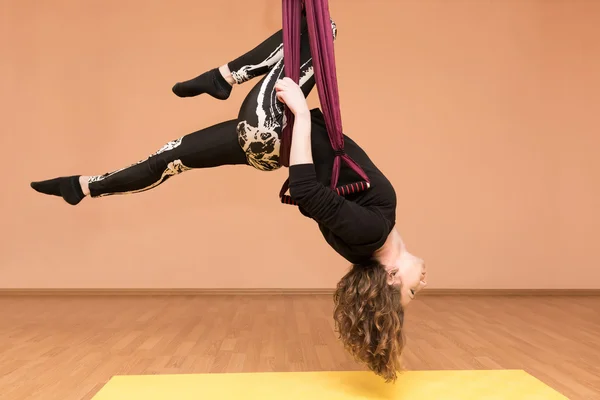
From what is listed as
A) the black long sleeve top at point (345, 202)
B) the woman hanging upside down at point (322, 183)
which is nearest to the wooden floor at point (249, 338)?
the woman hanging upside down at point (322, 183)

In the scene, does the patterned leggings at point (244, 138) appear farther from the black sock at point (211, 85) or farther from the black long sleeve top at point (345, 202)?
the black long sleeve top at point (345, 202)

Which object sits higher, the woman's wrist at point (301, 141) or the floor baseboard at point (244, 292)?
the woman's wrist at point (301, 141)

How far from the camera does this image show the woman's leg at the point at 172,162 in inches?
85.9

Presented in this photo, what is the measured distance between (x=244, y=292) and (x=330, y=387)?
3.02m

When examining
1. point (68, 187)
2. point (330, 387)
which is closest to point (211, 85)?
point (68, 187)

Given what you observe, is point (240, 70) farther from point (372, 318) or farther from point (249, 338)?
point (249, 338)

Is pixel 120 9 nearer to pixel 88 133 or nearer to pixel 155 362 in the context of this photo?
pixel 88 133

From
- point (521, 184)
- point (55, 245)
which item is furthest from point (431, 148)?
point (55, 245)

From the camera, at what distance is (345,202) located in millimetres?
1805

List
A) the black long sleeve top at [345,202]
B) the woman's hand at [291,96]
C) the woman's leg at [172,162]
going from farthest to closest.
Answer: the woman's leg at [172,162] < the woman's hand at [291,96] < the black long sleeve top at [345,202]

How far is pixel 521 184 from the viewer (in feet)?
17.5

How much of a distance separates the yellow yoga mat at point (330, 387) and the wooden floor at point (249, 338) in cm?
40

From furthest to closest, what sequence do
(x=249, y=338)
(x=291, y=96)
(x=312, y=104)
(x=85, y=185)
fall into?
(x=312, y=104), (x=249, y=338), (x=85, y=185), (x=291, y=96)

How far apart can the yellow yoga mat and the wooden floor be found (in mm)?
400
